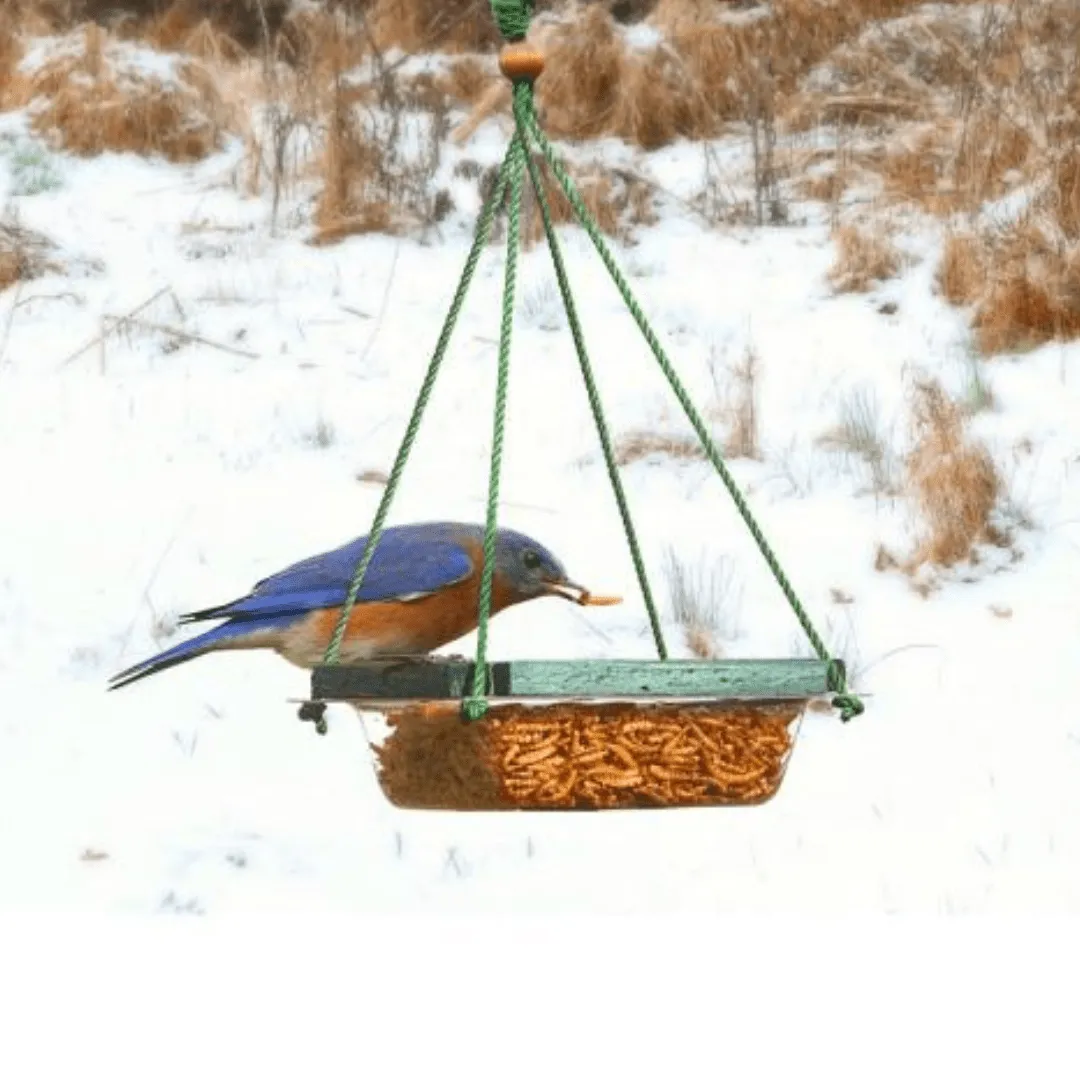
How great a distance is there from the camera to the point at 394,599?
3.20 m

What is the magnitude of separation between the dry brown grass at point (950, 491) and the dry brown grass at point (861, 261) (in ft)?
4.49

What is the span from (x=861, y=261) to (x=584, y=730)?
4.79m

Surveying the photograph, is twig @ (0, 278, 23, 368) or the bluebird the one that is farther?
twig @ (0, 278, 23, 368)

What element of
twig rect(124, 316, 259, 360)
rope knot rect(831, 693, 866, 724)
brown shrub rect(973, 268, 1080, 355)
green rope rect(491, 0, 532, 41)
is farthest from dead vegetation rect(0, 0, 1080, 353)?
rope knot rect(831, 693, 866, 724)

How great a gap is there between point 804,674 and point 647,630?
271cm

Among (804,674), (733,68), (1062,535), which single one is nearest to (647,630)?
(1062,535)

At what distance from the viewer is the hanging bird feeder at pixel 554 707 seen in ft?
8.78

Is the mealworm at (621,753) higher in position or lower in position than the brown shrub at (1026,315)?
higher

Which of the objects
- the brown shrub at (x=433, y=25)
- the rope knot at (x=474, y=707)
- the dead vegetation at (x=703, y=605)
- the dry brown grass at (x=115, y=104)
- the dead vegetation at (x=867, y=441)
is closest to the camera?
the rope knot at (x=474, y=707)

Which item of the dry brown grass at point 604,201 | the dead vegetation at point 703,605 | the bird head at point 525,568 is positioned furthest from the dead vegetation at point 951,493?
the bird head at point 525,568

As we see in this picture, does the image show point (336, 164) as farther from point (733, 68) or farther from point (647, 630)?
point (647, 630)

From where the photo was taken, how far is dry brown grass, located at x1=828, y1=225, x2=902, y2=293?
7.28 metres

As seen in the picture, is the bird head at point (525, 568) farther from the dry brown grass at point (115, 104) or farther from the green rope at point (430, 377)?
the dry brown grass at point (115, 104)

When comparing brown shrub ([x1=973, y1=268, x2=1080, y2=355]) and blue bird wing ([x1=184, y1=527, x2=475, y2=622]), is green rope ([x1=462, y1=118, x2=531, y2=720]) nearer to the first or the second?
blue bird wing ([x1=184, y1=527, x2=475, y2=622])
